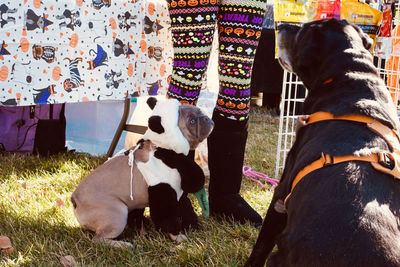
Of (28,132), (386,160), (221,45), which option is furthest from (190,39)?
(28,132)

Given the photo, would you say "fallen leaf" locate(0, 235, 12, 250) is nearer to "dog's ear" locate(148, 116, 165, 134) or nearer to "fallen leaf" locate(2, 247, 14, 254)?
"fallen leaf" locate(2, 247, 14, 254)

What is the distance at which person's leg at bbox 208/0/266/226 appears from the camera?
188cm

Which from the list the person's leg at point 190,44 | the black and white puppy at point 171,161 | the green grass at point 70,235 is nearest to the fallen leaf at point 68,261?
the green grass at point 70,235

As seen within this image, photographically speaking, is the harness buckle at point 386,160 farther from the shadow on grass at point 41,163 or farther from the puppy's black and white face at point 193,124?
the shadow on grass at point 41,163

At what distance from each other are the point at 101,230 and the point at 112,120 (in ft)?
5.90

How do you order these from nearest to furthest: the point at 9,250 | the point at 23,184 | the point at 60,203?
the point at 9,250 < the point at 60,203 < the point at 23,184

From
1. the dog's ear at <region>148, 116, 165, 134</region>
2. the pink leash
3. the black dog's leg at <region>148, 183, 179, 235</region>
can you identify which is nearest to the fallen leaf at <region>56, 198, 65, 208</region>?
the black dog's leg at <region>148, 183, 179, 235</region>

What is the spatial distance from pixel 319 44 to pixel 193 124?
592 mm

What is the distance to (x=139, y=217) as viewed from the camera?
198 cm

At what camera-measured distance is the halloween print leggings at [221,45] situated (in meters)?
1.79

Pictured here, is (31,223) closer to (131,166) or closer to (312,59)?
(131,166)

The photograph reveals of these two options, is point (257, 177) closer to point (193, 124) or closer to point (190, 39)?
point (193, 124)

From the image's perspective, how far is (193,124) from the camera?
179 cm

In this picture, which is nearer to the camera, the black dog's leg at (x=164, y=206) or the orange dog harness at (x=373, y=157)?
the orange dog harness at (x=373, y=157)
